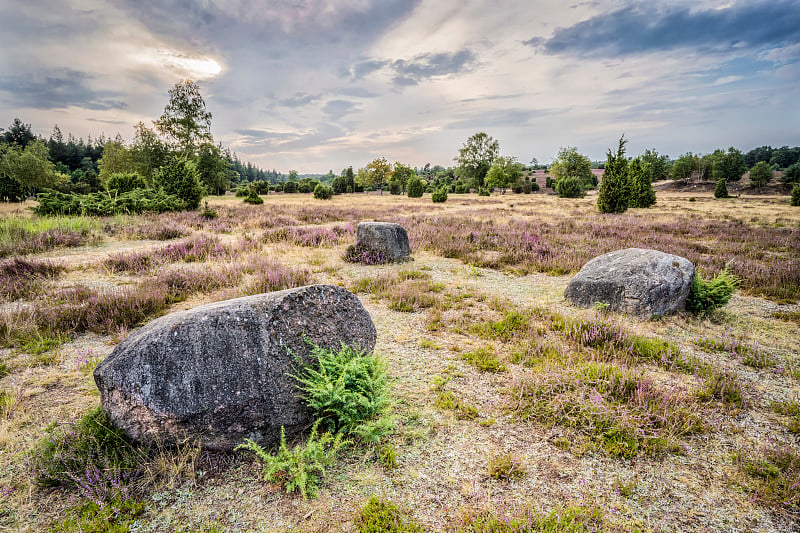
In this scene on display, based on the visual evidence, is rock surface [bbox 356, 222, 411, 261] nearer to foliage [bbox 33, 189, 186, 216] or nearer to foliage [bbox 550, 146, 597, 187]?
foliage [bbox 33, 189, 186, 216]

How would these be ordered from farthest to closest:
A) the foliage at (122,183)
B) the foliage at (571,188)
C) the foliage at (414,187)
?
the foliage at (414,187) → the foliage at (571,188) → the foliage at (122,183)

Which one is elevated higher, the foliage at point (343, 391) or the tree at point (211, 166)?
the tree at point (211, 166)

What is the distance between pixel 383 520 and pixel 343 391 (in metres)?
1.13

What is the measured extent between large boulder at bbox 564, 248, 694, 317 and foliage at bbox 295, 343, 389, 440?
5.51 m

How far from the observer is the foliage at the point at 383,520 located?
2.36 metres

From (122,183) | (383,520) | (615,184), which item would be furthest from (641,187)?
(122,183)

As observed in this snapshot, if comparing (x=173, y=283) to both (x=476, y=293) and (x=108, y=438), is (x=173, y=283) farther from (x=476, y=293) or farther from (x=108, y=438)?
(x=476, y=293)

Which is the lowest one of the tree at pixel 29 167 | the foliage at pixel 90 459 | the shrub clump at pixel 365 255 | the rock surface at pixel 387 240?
the foliage at pixel 90 459

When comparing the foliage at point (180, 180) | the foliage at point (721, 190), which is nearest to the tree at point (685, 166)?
the foliage at point (721, 190)

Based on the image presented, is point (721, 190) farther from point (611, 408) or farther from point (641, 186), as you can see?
point (611, 408)

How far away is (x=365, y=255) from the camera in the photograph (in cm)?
1111

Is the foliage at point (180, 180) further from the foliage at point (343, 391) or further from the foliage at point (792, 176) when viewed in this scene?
the foliage at point (792, 176)

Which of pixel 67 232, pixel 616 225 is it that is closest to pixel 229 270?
pixel 67 232

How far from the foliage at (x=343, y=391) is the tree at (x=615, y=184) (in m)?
27.1
